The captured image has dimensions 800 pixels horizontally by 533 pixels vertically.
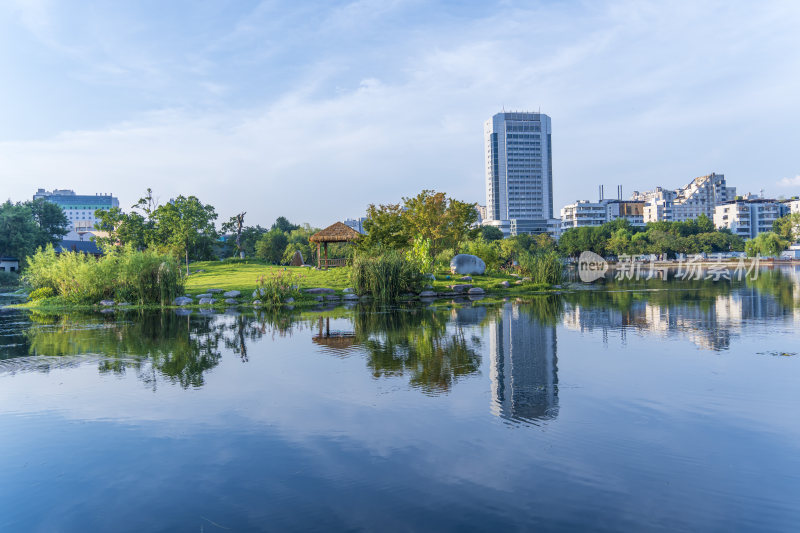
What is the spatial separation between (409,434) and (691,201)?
14496cm

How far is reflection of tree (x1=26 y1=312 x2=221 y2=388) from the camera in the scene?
942 centimetres

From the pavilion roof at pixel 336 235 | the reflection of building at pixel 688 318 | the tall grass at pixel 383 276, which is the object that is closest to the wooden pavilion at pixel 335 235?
the pavilion roof at pixel 336 235

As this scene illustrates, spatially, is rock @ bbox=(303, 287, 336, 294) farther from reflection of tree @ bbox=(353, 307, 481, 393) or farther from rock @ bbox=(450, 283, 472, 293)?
reflection of tree @ bbox=(353, 307, 481, 393)

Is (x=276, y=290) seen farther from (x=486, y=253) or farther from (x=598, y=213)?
(x=598, y=213)

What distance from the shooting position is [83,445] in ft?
18.7

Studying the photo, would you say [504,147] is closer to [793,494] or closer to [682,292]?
[682,292]

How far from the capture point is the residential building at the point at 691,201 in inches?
5079

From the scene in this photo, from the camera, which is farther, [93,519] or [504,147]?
[504,147]

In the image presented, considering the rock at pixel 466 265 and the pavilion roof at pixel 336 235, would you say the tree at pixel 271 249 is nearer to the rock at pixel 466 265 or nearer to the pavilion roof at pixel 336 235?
the pavilion roof at pixel 336 235

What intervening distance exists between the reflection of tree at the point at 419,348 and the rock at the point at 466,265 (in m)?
13.9

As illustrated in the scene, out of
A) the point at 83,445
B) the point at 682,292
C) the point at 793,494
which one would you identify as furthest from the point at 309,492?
the point at 682,292

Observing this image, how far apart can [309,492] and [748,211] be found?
134556mm

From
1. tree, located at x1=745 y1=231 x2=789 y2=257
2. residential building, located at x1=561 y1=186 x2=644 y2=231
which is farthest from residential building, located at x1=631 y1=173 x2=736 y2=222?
tree, located at x1=745 y1=231 x2=789 y2=257

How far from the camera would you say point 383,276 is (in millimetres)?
22406
